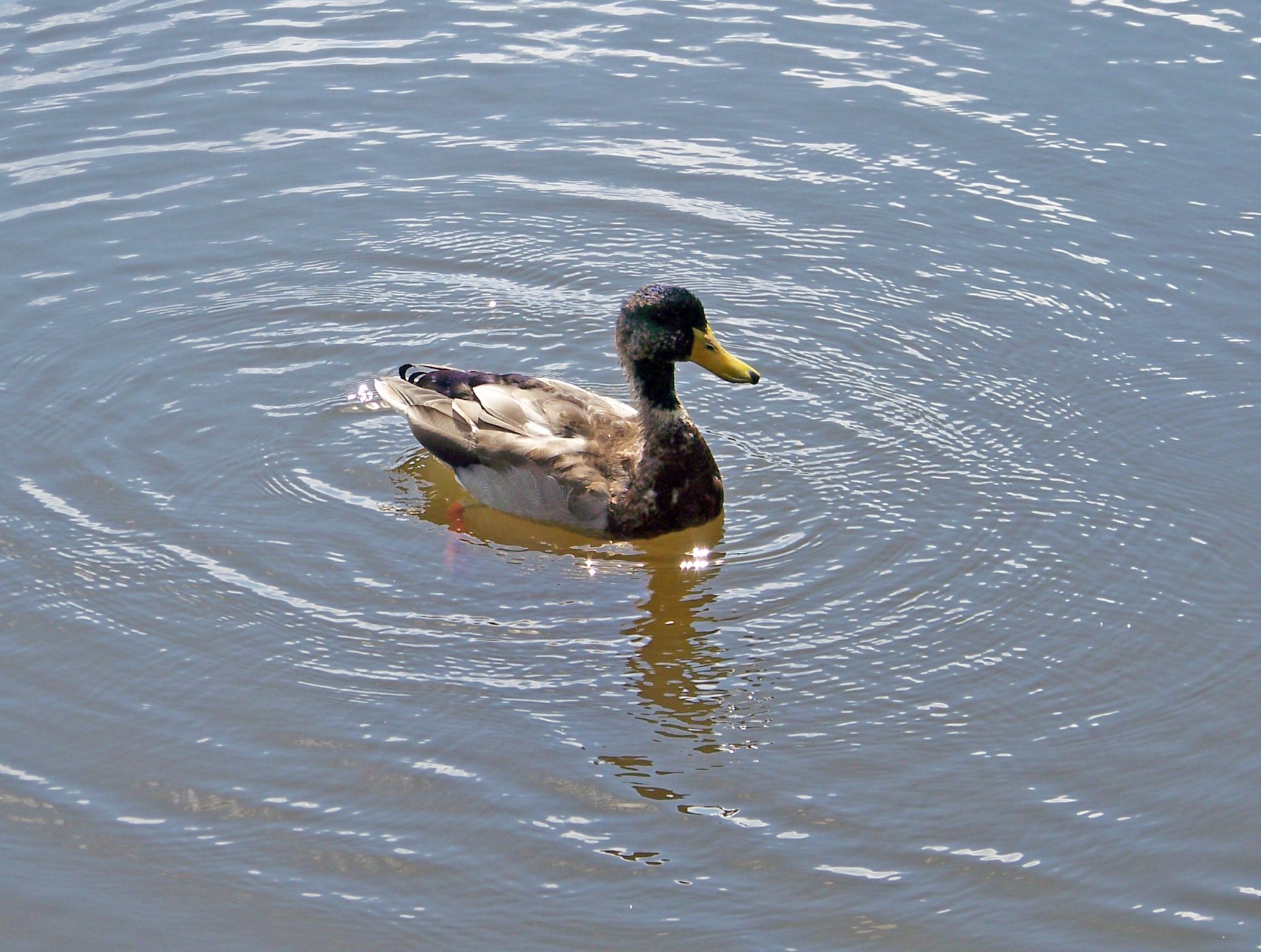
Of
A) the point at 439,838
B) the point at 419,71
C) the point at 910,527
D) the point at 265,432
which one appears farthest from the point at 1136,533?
the point at 419,71

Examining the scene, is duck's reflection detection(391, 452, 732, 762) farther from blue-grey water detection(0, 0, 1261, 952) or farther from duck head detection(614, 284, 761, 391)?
duck head detection(614, 284, 761, 391)

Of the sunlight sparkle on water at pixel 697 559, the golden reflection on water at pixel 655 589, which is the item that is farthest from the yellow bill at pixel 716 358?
the sunlight sparkle on water at pixel 697 559

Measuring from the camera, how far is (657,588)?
8.30 m

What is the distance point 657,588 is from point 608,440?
1.04 metres

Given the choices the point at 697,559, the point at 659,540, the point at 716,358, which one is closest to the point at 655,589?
the point at 697,559

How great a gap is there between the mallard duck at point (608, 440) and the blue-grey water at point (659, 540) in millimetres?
174

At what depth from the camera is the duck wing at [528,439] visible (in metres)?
8.77

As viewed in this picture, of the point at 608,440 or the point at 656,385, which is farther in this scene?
the point at 608,440

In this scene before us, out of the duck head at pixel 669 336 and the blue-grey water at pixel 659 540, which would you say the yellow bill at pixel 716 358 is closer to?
the duck head at pixel 669 336

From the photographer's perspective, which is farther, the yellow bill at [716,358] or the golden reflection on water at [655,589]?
the yellow bill at [716,358]

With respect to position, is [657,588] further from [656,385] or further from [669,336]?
[669,336]

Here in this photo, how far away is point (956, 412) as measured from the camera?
31.2 ft

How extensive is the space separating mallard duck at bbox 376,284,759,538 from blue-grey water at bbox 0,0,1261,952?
17 centimetres

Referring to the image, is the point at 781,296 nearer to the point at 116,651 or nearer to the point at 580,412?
the point at 580,412
